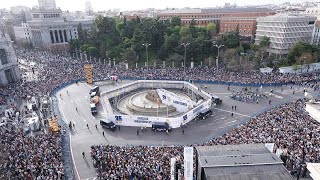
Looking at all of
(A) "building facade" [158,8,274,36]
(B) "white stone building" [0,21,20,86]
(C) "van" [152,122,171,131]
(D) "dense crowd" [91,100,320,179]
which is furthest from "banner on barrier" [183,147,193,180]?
(A) "building facade" [158,8,274,36]

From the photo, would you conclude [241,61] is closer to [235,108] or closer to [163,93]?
[235,108]

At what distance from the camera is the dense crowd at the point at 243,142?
73.5 feet

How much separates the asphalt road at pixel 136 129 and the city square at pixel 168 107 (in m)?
0.14

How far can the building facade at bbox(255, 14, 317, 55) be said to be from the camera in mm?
67438

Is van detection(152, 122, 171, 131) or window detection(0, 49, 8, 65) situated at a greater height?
window detection(0, 49, 8, 65)

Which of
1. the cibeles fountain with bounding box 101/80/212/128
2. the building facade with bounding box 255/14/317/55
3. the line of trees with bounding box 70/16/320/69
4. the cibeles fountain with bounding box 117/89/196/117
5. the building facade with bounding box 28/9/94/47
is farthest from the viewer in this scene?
the building facade with bounding box 28/9/94/47

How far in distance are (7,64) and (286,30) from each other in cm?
6800

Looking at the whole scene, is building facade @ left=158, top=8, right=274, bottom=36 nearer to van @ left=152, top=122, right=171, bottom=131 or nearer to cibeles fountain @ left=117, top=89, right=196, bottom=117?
cibeles fountain @ left=117, top=89, right=196, bottom=117

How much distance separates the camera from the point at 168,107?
37.9 metres

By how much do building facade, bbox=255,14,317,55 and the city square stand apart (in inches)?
11.1

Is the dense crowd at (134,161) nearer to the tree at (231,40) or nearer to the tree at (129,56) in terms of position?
the tree at (129,56)

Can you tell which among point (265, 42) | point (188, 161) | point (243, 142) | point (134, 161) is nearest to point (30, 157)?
point (134, 161)

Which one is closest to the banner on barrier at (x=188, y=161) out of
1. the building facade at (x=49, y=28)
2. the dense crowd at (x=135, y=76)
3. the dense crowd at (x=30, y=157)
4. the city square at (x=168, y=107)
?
the city square at (x=168, y=107)

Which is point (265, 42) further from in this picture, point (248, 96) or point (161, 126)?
point (161, 126)
